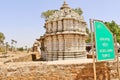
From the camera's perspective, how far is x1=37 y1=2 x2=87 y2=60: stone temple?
10.9 meters

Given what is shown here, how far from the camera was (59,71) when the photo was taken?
5.30m

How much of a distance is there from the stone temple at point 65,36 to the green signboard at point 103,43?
7.32 m

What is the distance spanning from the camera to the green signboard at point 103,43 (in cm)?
321

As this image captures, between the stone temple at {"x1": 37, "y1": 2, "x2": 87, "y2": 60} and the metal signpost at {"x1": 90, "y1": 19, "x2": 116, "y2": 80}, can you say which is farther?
the stone temple at {"x1": 37, "y1": 2, "x2": 87, "y2": 60}

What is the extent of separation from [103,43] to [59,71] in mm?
2324

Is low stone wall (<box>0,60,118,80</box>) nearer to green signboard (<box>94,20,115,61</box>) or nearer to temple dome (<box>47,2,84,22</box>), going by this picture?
green signboard (<box>94,20,115,61</box>)

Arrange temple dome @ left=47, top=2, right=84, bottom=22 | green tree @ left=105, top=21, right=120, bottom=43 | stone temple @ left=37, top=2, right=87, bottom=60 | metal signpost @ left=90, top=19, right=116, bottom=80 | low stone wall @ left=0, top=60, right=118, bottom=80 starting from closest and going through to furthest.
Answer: metal signpost @ left=90, top=19, right=116, bottom=80, low stone wall @ left=0, top=60, right=118, bottom=80, stone temple @ left=37, top=2, right=87, bottom=60, temple dome @ left=47, top=2, right=84, bottom=22, green tree @ left=105, top=21, right=120, bottom=43

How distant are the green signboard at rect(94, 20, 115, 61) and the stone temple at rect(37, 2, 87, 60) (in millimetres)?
7316

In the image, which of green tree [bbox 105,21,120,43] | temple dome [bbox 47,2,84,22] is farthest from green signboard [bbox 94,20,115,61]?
green tree [bbox 105,21,120,43]

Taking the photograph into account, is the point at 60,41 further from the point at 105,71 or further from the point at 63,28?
the point at 105,71

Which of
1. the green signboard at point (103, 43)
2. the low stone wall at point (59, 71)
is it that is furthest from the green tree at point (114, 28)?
the green signboard at point (103, 43)

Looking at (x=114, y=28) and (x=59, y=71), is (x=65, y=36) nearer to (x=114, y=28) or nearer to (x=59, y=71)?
(x=59, y=71)

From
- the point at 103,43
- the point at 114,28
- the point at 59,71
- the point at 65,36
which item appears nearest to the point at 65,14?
the point at 65,36

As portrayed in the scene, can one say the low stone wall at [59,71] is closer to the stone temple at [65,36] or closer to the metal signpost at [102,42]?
the metal signpost at [102,42]
